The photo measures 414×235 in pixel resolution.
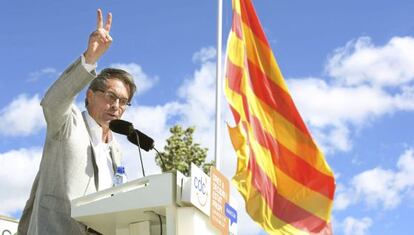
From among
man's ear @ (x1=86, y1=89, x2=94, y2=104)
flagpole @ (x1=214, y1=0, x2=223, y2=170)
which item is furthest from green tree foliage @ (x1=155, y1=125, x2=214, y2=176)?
man's ear @ (x1=86, y1=89, x2=94, y2=104)

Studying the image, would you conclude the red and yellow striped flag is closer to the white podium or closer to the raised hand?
the raised hand

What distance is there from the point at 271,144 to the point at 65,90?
10.9ft

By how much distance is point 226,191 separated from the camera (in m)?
3.29

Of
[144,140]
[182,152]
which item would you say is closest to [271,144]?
[144,140]

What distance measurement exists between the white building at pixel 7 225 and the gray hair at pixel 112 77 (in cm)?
337

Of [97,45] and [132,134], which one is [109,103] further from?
[97,45]

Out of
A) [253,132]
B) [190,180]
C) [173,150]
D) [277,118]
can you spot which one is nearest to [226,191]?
[190,180]

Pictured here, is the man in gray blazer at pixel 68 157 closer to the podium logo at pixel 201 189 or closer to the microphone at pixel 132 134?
the microphone at pixel 132 134

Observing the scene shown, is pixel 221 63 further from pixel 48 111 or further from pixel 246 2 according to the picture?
pixel 48 111

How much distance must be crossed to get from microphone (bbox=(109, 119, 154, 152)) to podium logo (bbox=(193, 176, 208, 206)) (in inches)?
19.0

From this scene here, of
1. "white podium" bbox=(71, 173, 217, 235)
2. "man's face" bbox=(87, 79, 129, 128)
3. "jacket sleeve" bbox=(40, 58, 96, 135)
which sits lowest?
"white podium" bbox=(71, 173, 217, 235)

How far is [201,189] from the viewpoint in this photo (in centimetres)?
305

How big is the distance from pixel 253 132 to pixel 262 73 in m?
0.82

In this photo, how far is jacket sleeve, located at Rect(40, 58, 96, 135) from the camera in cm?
325
